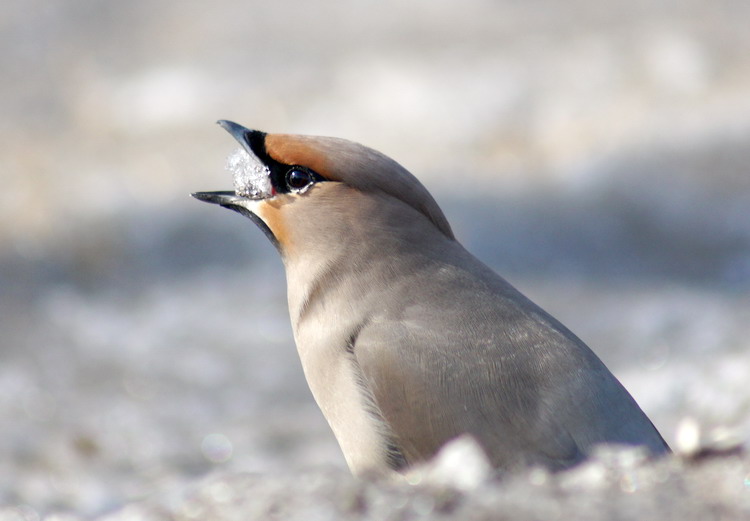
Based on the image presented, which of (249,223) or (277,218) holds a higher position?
(277,218)

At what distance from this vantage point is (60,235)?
27.4 ft

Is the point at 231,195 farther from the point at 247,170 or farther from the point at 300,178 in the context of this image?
the point at 300,178

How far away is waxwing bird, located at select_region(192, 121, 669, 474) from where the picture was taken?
2.83 metres

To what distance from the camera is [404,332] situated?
304 centimetres

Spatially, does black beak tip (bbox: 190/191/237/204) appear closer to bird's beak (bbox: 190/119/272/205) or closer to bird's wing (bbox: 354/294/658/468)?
bird's beak (bbox: 190/119/272/205)

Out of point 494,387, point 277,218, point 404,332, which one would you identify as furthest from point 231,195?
point 494,387

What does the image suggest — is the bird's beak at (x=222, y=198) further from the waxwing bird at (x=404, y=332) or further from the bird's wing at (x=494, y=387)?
the bird's wing at (x=494, y=387)

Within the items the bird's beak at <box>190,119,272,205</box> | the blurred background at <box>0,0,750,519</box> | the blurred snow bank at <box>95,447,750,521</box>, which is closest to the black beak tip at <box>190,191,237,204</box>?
the bird's beak at <box>190,119,272,205</box>

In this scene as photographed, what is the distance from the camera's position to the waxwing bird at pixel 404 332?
9.29 feet

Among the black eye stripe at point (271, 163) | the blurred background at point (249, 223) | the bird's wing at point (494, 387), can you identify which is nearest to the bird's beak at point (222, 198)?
the black eye stripe at point (271, 163)

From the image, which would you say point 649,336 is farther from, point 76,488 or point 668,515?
point 668,515

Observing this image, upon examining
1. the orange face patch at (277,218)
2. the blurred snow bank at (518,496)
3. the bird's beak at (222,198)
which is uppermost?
the bird's beak at (222,198)

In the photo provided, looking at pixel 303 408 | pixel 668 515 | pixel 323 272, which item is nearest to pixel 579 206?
pixel 303 408

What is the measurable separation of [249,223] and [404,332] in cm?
571
